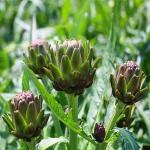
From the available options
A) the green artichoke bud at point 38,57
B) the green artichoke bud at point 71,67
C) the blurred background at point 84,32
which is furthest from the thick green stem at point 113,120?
the blurred background at point 84,32

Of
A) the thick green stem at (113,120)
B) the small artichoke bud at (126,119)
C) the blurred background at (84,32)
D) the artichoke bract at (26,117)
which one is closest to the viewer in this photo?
the artichoke bract at (26,117)

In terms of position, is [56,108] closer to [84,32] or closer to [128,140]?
[128,140]

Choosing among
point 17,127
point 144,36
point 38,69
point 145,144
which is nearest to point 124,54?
point 144,36

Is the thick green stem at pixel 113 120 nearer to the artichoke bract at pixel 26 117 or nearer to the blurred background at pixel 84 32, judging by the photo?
the artichoke bract at pixel 26 117

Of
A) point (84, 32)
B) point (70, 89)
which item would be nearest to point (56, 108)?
point (70, 89)

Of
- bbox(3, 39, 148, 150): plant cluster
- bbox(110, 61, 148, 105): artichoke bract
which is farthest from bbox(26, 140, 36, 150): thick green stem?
bbox(110, 61, 148, 105): artichoke bract

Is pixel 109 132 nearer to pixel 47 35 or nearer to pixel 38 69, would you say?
pixel 38 69
